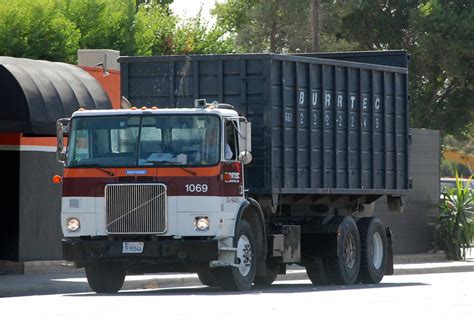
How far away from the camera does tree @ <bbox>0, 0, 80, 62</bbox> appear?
37.8 metres

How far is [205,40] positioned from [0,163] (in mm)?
21178

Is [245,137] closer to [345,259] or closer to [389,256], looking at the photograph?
[345,259]

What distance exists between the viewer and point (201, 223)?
72.3 feet

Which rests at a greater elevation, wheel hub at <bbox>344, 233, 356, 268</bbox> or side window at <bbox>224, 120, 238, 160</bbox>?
side window at <bbox>224, 120, 238, 160</bbox>

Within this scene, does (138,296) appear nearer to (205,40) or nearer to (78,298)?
(78,298)

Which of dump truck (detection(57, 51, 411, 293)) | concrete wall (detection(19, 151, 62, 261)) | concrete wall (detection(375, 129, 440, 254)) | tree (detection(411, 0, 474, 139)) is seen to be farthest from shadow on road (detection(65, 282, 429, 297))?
tree (detection(411, 0, 474, 139))

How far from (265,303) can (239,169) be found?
3.62m

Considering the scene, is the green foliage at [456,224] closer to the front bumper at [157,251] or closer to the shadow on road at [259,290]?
the shadow on road at [259,290]

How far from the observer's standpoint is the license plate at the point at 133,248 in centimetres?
2200

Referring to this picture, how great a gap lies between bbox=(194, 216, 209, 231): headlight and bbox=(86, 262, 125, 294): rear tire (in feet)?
4.86

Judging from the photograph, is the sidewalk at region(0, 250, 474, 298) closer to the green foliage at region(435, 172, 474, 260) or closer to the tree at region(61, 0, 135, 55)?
the green foliage at region(435, 172, 474, 260)

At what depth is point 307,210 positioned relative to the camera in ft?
86.0

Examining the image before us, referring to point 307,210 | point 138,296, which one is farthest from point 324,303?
point 307,210

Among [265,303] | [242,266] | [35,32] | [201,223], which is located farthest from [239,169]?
[35,32]
